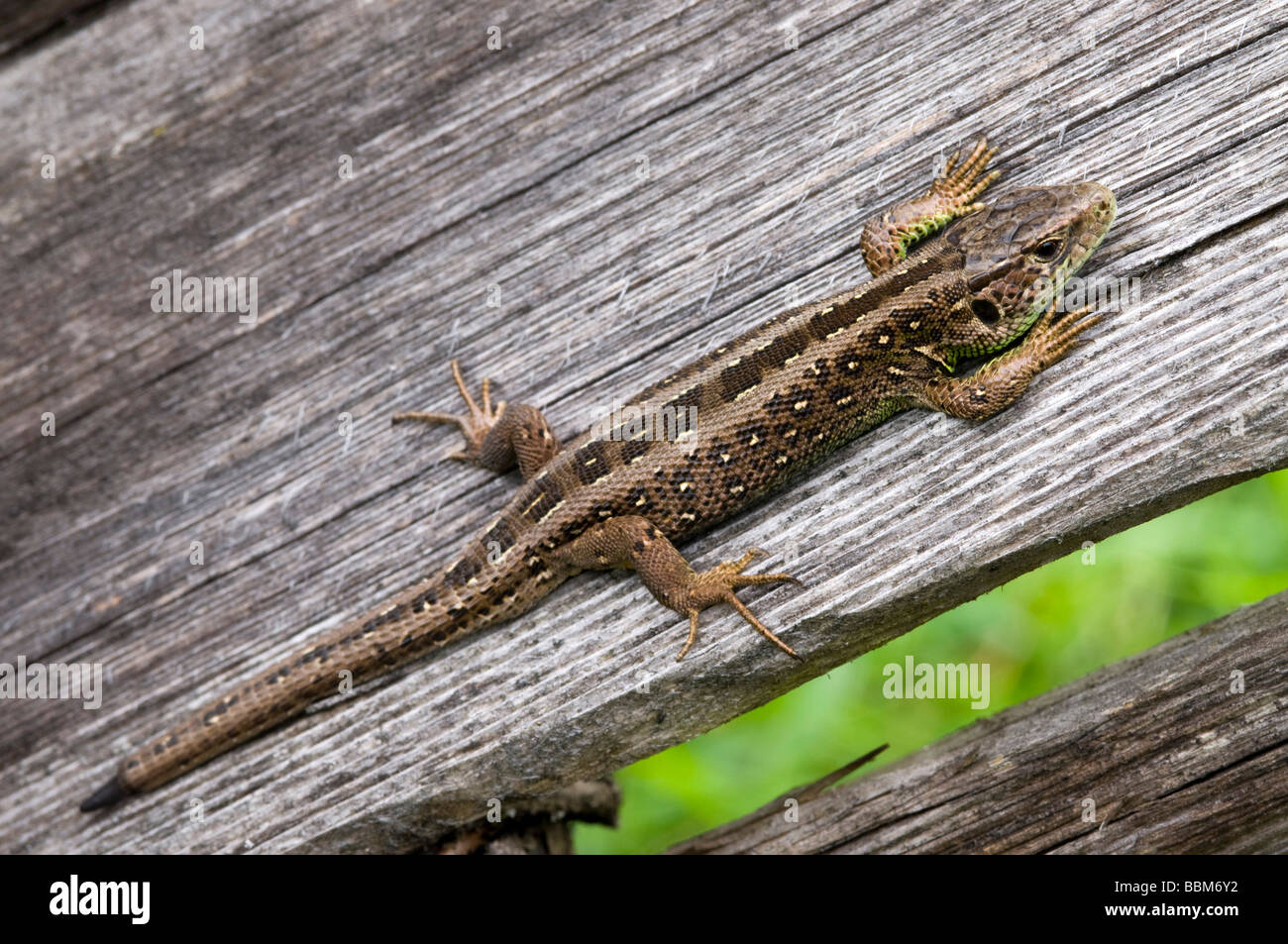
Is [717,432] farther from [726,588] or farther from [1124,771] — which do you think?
[1124,771]

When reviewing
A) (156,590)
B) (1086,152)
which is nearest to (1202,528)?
(1086,152)

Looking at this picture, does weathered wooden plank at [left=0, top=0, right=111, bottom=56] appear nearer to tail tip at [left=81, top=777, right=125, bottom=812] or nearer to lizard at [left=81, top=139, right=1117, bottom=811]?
lizard at [left=81, top=139, right=1117, bottom=811]

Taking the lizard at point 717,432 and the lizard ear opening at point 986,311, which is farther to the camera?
the lizard ear opening at point 986,311

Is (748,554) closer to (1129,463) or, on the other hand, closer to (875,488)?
(875,488)

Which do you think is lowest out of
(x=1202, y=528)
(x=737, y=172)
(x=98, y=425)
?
(x=1202, y=528)

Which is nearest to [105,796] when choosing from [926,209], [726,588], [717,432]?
[726,588]

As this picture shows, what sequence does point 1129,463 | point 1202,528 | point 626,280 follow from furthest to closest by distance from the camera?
point 1202,528
point 626,280
point 1129,463

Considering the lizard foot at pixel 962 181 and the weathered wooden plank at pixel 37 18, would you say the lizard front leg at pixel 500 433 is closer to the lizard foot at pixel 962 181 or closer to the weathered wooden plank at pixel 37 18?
the lizard foot at pixel 962 181

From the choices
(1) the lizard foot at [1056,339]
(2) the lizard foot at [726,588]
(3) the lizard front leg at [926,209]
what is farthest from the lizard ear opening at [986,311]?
(2) the lizard foot at [726,588]
